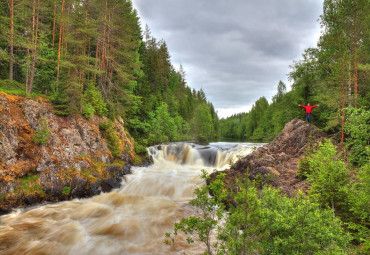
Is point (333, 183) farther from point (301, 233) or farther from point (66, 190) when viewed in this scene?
point (66, 190)

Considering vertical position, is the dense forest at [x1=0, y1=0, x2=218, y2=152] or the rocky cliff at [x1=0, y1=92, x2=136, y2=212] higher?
the dense forest at [x1=0, y1=0, x2=218, y2=152]

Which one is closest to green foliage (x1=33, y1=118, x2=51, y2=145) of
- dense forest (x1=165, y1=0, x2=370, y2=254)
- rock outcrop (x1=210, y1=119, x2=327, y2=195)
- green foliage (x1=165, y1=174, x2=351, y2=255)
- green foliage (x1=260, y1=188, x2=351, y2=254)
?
dense forest (x1=165, y1=0, x2=370, y2=254)

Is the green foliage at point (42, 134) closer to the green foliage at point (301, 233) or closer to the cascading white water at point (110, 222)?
the cascading white water at point (110, 222)

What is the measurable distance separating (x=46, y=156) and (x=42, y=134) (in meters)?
1.44

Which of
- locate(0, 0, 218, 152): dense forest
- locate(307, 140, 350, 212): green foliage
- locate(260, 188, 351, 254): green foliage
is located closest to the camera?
locate(260, 188, 351, 254): green foliage

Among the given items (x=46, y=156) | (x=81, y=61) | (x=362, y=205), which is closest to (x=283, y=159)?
(x=362, y=205)

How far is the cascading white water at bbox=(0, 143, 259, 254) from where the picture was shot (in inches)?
318

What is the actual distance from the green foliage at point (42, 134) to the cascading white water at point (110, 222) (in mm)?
4179

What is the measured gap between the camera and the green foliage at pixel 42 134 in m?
12.7

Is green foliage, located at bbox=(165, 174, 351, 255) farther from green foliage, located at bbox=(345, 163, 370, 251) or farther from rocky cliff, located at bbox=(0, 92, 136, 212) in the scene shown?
rocky cliff, located at bbox=(0, 92, 136, 212)

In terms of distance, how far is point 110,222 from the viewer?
10.4 m

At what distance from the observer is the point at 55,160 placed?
13.1 meters

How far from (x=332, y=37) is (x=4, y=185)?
22.5 meters

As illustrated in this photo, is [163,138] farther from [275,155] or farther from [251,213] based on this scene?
[251,213]
